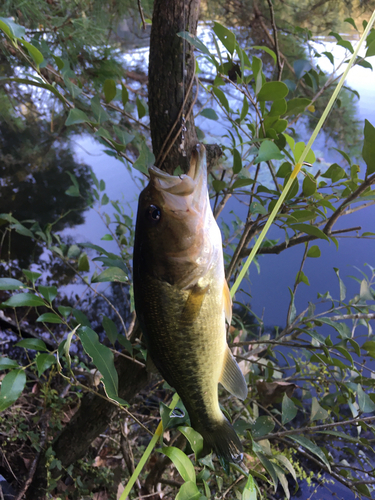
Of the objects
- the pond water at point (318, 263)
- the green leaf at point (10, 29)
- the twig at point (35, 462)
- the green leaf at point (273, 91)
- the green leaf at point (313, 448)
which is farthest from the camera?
the pond water at point (318, 263)

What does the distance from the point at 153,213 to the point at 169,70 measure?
0.96ft

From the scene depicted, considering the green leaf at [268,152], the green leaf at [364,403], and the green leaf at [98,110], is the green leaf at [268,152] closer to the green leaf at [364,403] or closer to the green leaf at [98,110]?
the green leaf at [98,110]

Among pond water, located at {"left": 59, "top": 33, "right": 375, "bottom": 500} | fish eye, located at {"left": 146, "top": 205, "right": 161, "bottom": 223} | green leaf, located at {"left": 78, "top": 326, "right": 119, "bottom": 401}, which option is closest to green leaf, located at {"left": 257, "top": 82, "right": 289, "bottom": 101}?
fish eye, located at {"left": 146, "top": 205, "right": 161, "bottom": 223}

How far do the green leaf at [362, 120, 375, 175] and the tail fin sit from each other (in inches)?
20.2

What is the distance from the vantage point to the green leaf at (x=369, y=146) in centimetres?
45

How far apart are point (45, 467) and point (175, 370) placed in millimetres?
828

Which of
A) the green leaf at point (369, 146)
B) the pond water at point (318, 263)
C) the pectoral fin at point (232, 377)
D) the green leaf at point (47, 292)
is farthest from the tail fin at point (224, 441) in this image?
the pond water at point (318, 263)

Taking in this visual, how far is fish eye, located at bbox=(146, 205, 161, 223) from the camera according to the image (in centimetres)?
49

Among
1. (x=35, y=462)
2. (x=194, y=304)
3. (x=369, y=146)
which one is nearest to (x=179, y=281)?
(x=194, y=304)

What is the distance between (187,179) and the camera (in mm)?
457

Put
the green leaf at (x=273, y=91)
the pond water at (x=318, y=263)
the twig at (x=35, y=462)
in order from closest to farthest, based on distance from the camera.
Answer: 1. the green leaf at (x=273, y=91)
2. the twig at (x=35, y=462)
3. the pond water at (x=318, y=263)

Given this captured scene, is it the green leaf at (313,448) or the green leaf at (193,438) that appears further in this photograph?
the green leaf at (313,448)

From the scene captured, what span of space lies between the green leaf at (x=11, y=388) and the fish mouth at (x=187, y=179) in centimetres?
38

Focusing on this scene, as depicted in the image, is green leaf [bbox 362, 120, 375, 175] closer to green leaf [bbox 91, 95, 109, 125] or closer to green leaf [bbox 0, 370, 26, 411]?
green leaf [bbox 91, 95, 109, 125]
